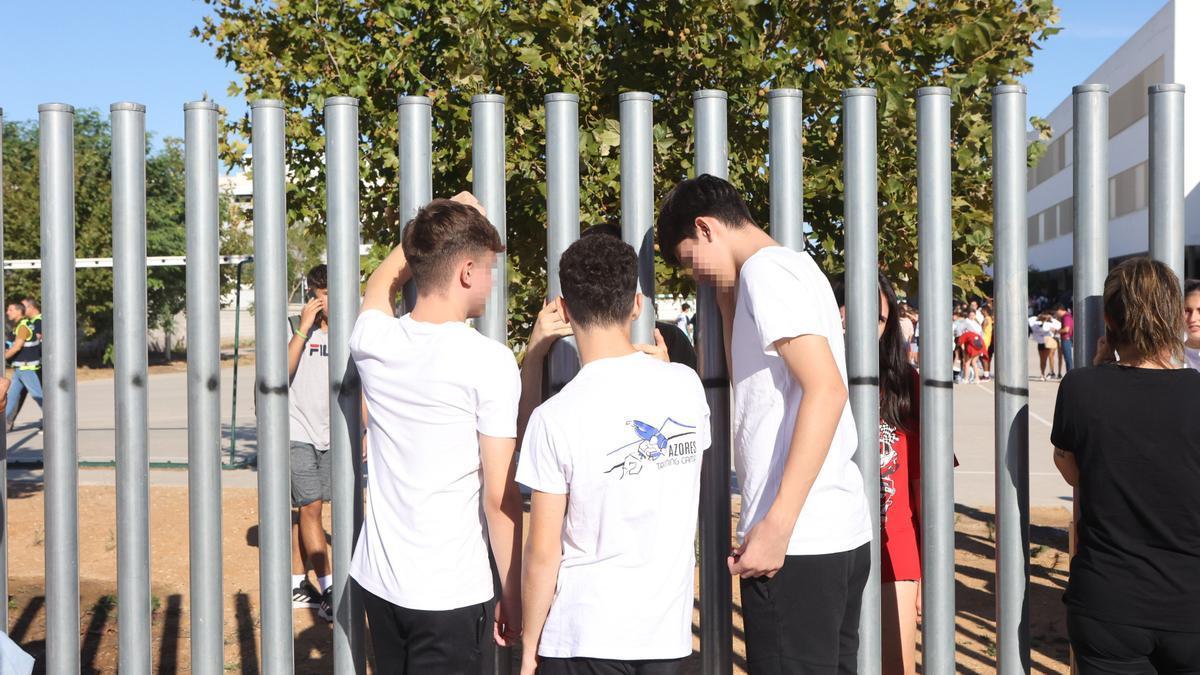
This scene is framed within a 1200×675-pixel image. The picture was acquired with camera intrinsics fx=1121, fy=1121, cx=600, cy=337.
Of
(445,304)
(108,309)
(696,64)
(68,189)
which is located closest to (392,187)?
(696,64)

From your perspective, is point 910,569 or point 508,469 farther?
point 910,569

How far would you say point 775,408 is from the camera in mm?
2863

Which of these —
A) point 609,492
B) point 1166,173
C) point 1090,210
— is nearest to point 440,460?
point 609,492

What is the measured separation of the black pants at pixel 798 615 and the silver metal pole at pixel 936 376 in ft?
2.25

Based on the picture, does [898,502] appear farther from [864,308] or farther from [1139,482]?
[1139,482]

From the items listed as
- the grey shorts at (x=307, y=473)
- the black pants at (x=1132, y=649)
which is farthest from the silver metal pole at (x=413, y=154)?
the grey shorts at (x=307, y=473)

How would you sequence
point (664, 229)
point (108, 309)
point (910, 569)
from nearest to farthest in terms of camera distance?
point (664, 229)
point (910, 569)
point (108, 309)

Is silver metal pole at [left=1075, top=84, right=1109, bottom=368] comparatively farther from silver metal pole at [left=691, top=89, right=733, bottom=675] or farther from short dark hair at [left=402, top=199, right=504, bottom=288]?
short dark hair at [left=402, top=199, right=504, bottom=288]

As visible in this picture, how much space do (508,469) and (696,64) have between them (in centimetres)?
371

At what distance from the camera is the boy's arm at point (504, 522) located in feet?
9.13

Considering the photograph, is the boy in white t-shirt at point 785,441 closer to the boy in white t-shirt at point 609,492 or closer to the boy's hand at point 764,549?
the boy's hand at point 764,549

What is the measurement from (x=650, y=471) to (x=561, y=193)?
44.2 inches

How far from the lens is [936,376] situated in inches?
135

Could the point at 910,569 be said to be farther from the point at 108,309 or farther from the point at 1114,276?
the point at 108,309
